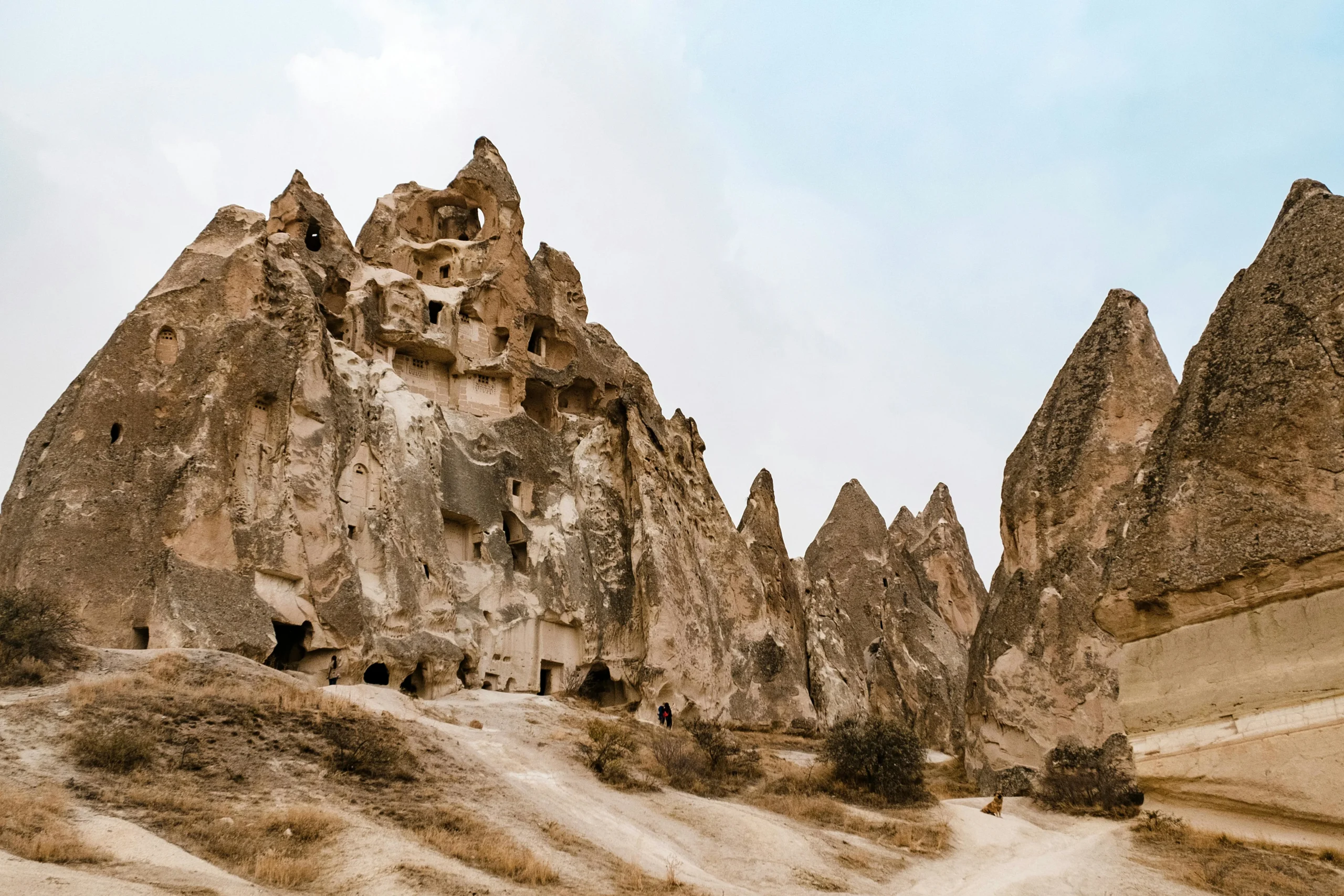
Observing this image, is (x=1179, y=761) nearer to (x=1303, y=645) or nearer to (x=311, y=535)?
(x=1303, y=645)

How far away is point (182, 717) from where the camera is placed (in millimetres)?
10891

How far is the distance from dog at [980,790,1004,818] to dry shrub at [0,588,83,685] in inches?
426

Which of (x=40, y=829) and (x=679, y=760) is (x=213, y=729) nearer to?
(x=40, y=829)

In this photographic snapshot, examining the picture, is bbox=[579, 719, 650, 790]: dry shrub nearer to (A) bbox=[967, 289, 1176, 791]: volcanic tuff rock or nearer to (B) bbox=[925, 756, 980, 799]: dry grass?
(B) bbox=[925, 756, 980, 799]: dry grass

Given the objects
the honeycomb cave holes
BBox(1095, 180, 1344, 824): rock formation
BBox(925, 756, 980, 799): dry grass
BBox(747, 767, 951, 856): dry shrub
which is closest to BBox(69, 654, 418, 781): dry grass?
BBox(747, 767, 951, 856): dry shrub

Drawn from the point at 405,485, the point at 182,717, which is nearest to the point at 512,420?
the point at 405,485

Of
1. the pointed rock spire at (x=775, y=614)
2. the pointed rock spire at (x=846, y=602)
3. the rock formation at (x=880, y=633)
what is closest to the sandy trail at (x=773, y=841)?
the pointed rock spire at (x=775, y=614)

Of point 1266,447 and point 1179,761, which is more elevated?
point 1266,447

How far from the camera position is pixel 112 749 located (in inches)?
374

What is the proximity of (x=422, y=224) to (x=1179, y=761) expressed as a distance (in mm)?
28082

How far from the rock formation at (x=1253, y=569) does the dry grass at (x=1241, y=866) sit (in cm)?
44

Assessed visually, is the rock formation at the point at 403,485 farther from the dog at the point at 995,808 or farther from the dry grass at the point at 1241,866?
the dry grass at the point at 1241,866

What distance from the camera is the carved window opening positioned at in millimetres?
18406

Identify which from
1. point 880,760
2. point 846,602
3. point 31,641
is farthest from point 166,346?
point 846,602
